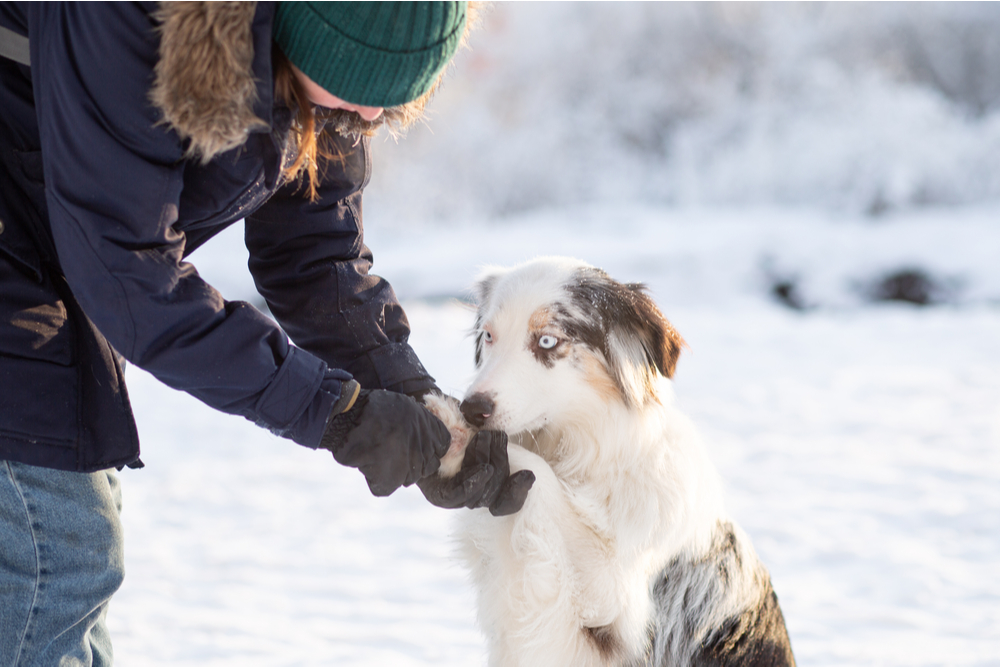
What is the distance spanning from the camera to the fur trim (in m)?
1.27

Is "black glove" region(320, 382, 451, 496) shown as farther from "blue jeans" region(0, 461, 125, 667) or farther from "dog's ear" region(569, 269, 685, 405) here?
"dog's ear" region(569, 269, 685, 405)

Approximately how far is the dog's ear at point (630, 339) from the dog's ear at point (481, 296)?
0.39 metres

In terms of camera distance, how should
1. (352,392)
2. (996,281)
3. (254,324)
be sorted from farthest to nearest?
(996,281) → (352,392) → (254,324)

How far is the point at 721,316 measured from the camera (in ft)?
33.6

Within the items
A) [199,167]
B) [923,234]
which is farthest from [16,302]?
[923,234]

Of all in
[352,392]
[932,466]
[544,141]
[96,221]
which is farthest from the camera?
[544,141]

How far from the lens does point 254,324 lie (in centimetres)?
147

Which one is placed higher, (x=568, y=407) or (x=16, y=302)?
(x=568, y=407)

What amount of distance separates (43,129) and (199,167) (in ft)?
0.87

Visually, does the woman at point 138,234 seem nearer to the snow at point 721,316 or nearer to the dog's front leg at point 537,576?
the dog's front leg at point 537,576

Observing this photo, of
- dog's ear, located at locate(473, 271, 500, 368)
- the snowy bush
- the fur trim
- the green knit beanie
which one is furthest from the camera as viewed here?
the snowy bush

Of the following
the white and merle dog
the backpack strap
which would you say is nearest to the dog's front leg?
the white and merle dog

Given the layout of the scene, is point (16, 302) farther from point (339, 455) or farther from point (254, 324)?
point (339, 455)

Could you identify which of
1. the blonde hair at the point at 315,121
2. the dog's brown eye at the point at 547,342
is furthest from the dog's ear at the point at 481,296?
the blonde hair at the point at 315,121
